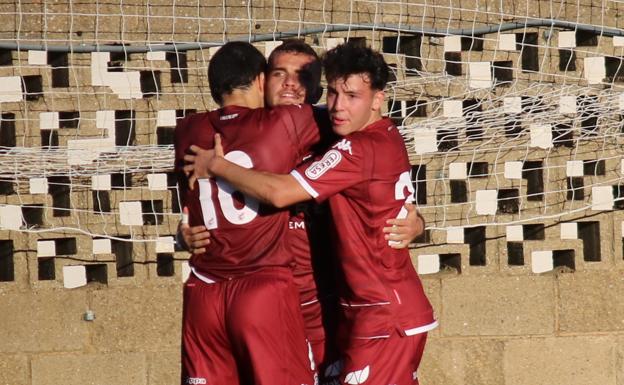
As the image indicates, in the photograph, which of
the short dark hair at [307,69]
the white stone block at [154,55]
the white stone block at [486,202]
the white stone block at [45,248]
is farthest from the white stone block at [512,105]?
the white stone block at [45,248]

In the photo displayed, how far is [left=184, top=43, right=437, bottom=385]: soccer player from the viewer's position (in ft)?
17.7

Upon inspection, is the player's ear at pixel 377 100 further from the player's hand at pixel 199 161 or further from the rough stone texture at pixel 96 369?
the rough stone texture at pixel 96 369

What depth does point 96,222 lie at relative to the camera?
739 centimetres

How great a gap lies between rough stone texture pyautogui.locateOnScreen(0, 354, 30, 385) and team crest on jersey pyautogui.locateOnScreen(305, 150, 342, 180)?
269cm

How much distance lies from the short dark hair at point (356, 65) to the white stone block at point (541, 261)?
239 cm

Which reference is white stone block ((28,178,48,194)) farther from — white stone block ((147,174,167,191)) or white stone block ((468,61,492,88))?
white stone block ((468,61,492,88))

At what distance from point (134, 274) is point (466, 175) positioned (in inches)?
73.0

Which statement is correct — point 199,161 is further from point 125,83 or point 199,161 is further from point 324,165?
point 125,83

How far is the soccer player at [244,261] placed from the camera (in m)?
5.48

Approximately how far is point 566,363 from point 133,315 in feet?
7.75

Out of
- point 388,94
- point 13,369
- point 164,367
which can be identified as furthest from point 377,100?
point 13,369

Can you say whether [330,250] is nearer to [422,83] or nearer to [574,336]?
[422,83]

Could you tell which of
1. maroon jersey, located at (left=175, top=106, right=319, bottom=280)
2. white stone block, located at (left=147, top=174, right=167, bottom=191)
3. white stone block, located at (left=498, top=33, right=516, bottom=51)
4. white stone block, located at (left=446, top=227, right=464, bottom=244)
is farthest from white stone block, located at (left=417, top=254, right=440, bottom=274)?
maroon jersey, located at (left=175, top=106, right=319, bottom=280)

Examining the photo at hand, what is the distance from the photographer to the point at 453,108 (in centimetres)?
736
